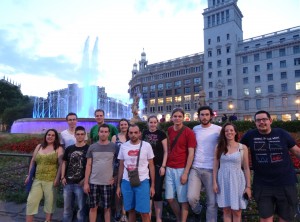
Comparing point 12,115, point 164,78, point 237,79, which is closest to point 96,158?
point 12,115

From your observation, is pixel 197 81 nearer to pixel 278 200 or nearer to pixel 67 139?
pixel 67 139

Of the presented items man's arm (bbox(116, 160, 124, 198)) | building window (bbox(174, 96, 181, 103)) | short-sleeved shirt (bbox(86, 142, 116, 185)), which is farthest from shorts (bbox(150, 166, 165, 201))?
building window (bbox(174, 96, 181, 103))

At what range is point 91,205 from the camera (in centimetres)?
505

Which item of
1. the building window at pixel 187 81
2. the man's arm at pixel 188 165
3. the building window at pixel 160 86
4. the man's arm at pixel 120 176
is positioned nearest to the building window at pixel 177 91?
the building window at pixel 187 81

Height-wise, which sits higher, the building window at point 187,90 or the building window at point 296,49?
the building window at point 296,49

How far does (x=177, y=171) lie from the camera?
5.02m

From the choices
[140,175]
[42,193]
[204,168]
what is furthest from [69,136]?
[204,168]

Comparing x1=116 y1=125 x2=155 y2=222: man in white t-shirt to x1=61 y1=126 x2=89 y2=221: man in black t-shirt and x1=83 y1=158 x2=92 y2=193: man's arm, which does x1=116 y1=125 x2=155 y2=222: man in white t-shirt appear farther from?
x1=61 y1=126 x2=89 y2=221: man in black t-shirt

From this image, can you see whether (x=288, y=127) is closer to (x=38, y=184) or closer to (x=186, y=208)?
(x=186, y=208)

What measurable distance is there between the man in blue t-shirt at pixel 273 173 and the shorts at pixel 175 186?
137cm

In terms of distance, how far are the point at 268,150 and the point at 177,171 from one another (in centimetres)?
179

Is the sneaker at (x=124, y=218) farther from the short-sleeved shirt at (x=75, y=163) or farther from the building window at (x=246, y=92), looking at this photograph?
the building window at (x=246, y=92)

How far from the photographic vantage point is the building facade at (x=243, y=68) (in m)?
59.2

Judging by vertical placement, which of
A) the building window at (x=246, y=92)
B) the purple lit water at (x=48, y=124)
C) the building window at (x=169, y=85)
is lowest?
the purple lit water at (x=48, y=124)
